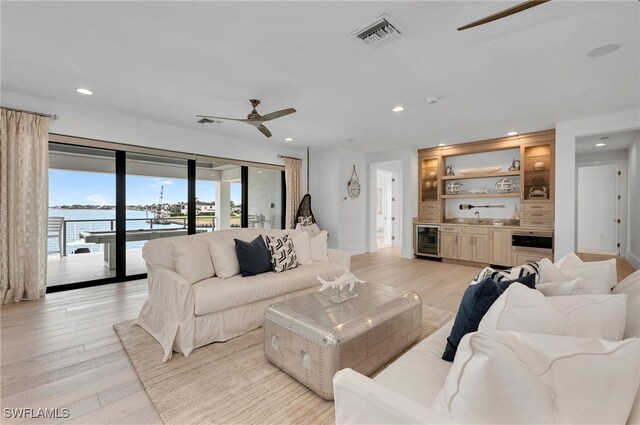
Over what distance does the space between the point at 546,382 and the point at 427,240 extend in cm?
592

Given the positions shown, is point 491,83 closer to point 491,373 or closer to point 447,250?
point 491,373

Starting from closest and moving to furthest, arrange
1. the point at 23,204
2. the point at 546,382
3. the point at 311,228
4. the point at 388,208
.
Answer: the point at 546,382
the point at 23,204
the point at 311,228
the point at 388,208

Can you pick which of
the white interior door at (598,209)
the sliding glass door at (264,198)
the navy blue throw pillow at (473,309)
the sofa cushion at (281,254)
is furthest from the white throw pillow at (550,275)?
the white interior door at (598,209)

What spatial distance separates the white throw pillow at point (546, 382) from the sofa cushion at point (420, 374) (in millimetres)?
423

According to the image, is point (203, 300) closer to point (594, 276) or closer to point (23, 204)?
point (594, 276)

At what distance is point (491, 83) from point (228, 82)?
2860mm

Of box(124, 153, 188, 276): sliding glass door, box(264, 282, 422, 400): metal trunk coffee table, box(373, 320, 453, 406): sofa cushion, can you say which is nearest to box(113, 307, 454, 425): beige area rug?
box(264, 282, 422, 400): metal trunk coffee table

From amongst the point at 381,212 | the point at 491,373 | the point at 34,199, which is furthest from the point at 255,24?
the point at 381,212

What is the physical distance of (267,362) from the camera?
2160 mm

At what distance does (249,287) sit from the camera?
105 inches

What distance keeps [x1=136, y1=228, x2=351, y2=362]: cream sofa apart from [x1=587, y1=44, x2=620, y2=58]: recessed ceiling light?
3.26 metres

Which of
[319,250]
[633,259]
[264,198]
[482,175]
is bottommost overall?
[633,259]

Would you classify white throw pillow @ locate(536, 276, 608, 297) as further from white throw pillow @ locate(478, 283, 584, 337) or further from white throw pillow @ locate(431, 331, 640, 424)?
white throw pillow @ locate(431, 331, 640, 424)

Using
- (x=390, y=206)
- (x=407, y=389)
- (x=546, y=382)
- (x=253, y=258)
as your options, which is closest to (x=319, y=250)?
(x=253, y=258)
